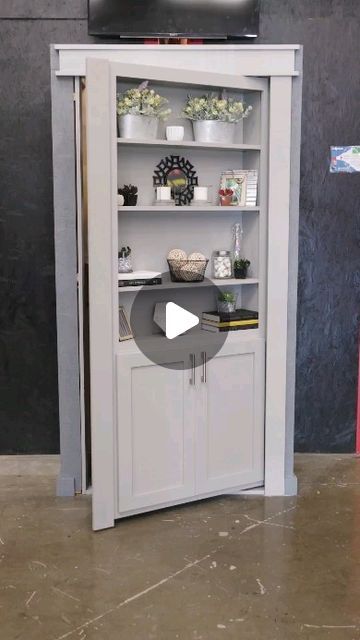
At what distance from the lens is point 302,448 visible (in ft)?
Answer: 14.4

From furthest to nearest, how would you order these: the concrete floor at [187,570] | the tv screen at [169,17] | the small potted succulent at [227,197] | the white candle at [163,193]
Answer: the tv screen at [169,17] → the small potted succulent at [227,197] → the white candle at [163,193] → the concrete floor at [187,570]

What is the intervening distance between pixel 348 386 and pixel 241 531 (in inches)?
56.2

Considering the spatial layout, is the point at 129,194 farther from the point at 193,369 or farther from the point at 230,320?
the point at 193,369

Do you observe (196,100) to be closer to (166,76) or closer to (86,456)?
(166,76)

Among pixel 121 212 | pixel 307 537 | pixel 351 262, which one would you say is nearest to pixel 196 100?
pixel 121 212

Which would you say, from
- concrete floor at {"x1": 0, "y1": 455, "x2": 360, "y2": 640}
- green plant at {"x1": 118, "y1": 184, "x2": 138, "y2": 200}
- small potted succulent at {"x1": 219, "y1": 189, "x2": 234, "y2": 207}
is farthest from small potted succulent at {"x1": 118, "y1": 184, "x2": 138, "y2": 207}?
concrete floor at {"x1": 0, "y1": 455, "x2": 360, "y2": 640}

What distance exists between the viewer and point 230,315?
362cm

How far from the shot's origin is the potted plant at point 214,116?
346 cm

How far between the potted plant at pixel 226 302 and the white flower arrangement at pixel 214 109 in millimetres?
885

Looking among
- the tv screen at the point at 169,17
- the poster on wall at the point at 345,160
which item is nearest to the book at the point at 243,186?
the poster on wall at the point at 345,160

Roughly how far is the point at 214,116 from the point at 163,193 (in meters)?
0.45

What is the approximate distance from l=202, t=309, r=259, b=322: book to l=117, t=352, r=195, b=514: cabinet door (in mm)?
306

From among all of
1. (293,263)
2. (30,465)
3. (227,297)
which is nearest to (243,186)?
(293,263)
